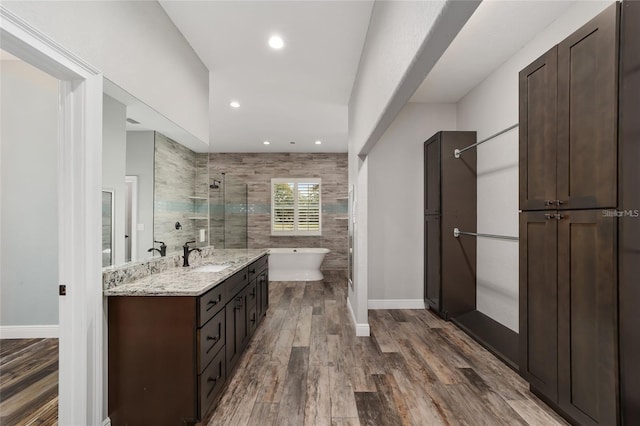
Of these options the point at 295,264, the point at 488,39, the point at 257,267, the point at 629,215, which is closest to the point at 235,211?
the point at 295,264

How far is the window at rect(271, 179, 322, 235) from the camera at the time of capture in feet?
23.5

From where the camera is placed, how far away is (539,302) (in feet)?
6.70

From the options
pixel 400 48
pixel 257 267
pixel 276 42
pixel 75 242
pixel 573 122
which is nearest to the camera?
pixel 400 48

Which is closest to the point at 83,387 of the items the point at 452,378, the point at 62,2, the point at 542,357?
the point at 62,2

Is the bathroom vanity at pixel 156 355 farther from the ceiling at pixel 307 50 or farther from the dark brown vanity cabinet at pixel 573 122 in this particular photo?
the dark brown vanity cabinet at pixel 573 122

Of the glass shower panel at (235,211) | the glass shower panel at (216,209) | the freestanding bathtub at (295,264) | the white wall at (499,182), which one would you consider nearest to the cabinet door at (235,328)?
the white wall at (499,182)

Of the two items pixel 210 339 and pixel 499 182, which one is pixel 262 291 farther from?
pixel 499 182

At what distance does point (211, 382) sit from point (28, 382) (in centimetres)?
154

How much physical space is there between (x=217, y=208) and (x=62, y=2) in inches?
211

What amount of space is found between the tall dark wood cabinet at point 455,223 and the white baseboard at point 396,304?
50 cm

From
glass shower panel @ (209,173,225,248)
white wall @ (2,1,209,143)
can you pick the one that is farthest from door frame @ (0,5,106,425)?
glass shower panel @ (209,173,225,248)

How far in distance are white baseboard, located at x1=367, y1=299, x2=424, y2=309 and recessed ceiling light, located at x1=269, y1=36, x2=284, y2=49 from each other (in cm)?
333

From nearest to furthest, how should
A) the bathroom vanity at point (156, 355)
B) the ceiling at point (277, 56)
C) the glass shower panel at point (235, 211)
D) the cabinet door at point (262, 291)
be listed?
the bathroom vanity at point (156, 355), the ceiling at point (277, 56), the cabinet door at point (262, 291), the glass shower panel at point (235, 211)

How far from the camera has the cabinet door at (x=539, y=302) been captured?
6.32 feet
